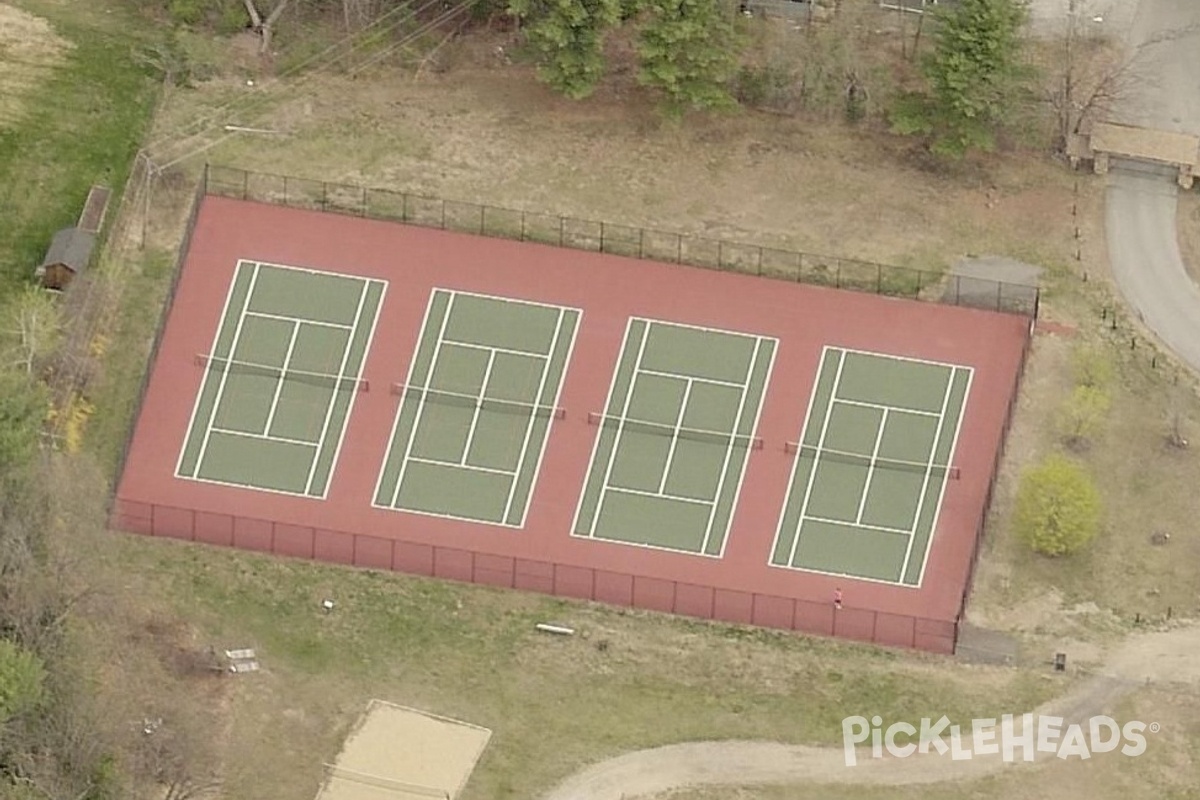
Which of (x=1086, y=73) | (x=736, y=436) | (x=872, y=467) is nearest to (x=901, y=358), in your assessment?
(x=872, y=467)

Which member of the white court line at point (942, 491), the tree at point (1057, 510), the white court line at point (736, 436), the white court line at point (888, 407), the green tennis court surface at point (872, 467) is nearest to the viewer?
the tree at point (1057, 510)

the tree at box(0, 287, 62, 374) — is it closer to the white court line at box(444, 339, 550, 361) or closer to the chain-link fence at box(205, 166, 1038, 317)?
the chain-link fence at box(205, 166, 1038, 317)

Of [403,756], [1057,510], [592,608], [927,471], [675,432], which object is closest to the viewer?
[403,756]

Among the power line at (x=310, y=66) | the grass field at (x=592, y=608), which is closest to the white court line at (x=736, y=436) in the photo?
the grass field at (x=592, y=608)

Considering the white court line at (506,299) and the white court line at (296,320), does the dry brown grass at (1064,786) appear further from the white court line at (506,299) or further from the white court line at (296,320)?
the white court line at (296,320)

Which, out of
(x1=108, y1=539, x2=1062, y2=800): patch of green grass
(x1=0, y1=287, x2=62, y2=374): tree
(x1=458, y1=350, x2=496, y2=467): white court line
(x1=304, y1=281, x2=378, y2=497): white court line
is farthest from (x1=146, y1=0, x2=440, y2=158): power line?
(x1=108, y1=539, x2=1062, y2=800): patch of green grass

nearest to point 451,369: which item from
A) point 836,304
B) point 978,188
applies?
point 836,304

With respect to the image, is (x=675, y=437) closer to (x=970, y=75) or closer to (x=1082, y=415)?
(x=1082, y=415)
